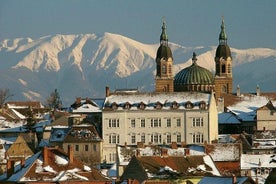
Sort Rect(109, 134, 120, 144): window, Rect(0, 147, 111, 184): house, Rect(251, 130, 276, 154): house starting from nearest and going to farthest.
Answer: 1. Rect(0, 147, 111, 184): house
2. Rect(251, 130, 276, 154): house
3. Rect(109, 134, 120, 144): window

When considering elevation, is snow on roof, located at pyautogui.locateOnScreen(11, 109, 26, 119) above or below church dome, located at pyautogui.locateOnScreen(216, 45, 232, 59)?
below

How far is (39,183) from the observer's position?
87.9 m

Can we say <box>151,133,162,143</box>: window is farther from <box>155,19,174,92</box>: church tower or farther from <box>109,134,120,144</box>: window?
<box>155,19,174,92</box>: church tower

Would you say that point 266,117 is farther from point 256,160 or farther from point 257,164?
point 257,164

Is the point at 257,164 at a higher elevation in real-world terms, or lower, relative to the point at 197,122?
lower

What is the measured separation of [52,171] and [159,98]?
5071cm

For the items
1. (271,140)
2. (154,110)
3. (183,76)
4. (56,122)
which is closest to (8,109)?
(183,76)

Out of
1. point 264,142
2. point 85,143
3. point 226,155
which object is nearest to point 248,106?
point 264,142

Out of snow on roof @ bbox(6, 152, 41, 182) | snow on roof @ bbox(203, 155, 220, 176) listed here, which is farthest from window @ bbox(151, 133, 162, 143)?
snow on roof @ bbox(6, 152, 41, 182)

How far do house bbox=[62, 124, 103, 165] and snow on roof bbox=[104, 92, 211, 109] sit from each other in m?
6.31

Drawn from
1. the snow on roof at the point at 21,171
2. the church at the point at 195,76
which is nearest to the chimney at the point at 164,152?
the snow on roof at the point at 21,171

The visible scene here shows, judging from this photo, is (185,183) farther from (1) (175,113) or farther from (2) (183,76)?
(2) (183,76)

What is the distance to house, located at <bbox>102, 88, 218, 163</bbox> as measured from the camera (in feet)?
446

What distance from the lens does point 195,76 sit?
175375mm
